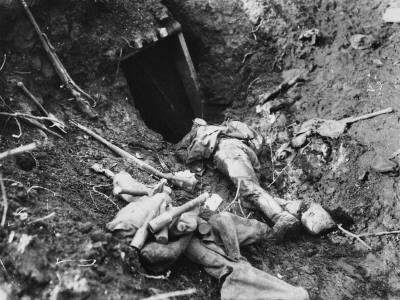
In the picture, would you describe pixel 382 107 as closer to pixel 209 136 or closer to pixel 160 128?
pixel 209 136

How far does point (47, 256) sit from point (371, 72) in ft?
15.3

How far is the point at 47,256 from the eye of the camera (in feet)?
10.7

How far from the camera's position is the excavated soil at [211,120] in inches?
134

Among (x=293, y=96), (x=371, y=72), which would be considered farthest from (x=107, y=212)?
(x=371, y=72)

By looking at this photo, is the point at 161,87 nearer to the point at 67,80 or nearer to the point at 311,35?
the point at 67,80

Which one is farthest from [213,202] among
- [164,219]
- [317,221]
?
[164,219]

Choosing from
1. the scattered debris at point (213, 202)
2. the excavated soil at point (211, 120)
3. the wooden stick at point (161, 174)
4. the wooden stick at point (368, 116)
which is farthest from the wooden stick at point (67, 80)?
the wooden stick at point (368, 116)

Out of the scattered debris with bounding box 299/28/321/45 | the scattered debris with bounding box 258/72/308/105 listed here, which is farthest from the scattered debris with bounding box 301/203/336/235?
the scattered debris with bounding box 299/28/321/45

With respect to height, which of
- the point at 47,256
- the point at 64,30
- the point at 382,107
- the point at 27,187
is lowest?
the point at 382,107

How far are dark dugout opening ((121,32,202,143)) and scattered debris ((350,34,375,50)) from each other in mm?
2508

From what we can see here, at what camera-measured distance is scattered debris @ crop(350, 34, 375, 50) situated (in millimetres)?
5934

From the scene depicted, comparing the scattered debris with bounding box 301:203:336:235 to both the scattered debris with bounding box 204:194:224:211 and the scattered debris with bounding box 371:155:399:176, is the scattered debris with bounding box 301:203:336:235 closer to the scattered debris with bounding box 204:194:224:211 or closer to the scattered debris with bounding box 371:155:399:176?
the scattered debris with bounding box 371:155:399:176

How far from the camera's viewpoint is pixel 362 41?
5980 millimetres

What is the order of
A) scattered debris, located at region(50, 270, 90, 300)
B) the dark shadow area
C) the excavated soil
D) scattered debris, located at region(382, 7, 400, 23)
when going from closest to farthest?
scattered debris, located at region(50, 270, 90, 300) → the excavated soil → scattered debris, located at region(382, 7, 400, 23) → the dark shadow area
